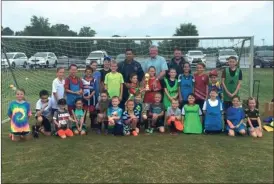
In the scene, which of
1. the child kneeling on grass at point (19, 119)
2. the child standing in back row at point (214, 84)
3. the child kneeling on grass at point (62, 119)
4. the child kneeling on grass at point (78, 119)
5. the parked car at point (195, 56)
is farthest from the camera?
the parked car at point (195, 56)

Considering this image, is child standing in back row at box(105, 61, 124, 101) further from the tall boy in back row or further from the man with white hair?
the tall boy in back row

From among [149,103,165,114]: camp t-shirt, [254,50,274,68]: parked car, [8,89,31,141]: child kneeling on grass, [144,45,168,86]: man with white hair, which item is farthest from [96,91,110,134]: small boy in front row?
[254,50,274,68]: parked car

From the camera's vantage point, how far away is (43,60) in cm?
1050

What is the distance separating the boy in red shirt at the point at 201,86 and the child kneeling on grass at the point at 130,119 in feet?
A: 4.66

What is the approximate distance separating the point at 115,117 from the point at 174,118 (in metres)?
1.27

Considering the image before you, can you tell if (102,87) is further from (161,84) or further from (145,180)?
(145,180)

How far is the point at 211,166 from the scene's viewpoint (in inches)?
196

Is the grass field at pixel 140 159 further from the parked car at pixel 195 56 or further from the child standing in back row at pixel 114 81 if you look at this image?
the parked car at pixel 195 56

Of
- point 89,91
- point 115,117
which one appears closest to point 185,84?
point 115,117

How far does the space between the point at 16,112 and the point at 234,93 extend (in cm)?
458

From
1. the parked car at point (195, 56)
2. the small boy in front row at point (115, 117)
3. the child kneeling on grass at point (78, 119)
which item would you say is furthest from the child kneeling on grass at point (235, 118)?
the child kneeling on grass at point (78, 119)

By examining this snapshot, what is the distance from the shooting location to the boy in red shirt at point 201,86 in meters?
7.39

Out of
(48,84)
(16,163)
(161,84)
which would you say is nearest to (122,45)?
(48,84)

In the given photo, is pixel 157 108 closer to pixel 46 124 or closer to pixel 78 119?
pixel 78 119
